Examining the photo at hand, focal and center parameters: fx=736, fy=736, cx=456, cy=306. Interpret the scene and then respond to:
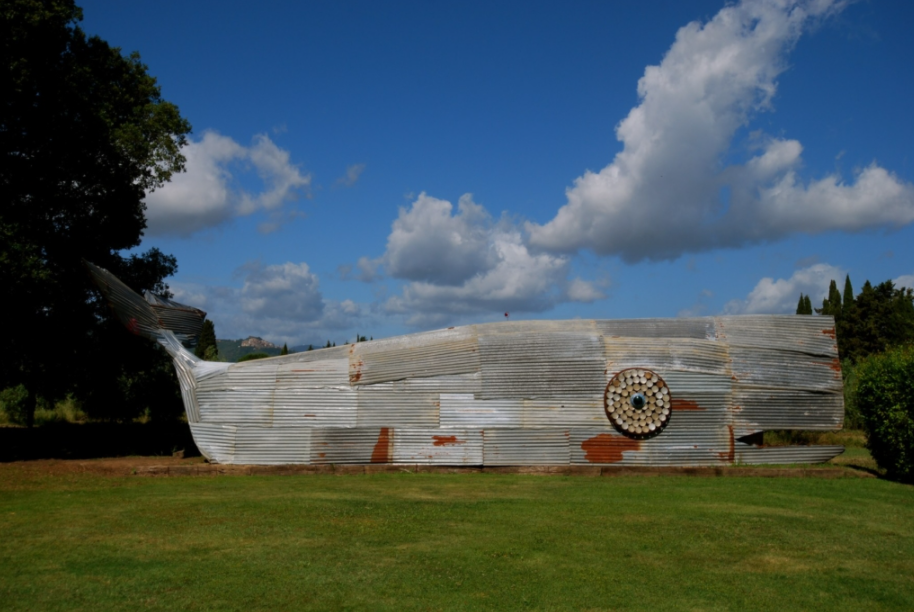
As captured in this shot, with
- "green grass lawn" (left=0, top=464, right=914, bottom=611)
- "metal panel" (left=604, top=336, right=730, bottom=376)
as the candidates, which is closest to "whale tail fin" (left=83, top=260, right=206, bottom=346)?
"green grass lawn" (left=0, top=464, right=914, bottom=611)

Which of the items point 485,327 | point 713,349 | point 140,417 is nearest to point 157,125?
point 485,327

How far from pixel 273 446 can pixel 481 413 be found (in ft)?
13.0

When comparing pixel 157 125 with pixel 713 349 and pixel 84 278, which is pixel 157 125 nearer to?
pixel 84 278

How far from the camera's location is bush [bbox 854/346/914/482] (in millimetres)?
12570

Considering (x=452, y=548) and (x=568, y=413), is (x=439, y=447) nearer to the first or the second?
(x=568, y=413)

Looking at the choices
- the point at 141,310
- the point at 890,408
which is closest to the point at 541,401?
the point at 890,408

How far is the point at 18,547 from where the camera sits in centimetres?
748

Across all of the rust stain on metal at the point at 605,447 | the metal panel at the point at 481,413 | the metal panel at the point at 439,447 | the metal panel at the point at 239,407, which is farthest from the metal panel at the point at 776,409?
the metal panel at the point at 239,407

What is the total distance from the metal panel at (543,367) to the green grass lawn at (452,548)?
2490 millimetres

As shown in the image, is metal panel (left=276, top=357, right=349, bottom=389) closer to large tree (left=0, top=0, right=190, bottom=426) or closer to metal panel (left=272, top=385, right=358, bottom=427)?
metal panel (left=272, top=385, right=358, bottom=427)

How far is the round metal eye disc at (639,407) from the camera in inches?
538

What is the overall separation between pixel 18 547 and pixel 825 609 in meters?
7.61

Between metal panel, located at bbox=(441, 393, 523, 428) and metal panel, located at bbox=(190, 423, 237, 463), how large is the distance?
158 inches

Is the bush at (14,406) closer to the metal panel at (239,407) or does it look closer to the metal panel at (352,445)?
the metal panel at (239,407)
